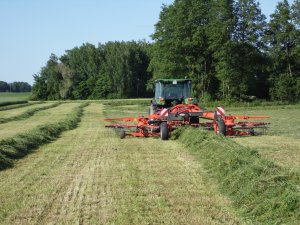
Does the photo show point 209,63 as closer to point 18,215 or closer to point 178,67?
point 178,67

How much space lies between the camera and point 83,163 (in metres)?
11.1

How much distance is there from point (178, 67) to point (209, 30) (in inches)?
212

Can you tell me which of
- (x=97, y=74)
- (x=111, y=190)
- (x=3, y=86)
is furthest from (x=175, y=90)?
(x=3, y=86)

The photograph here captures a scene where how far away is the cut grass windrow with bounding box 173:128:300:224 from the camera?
237 inches

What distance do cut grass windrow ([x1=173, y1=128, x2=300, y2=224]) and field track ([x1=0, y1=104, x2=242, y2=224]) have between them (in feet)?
0.84

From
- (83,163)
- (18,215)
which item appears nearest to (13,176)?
(83,163)

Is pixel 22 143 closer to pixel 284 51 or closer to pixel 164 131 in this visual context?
pixel 164 131

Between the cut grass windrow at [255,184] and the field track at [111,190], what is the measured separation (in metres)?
0.26

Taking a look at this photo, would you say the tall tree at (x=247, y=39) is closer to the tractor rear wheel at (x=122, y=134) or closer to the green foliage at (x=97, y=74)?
the tractor rear wheel at (x=122, y=134)

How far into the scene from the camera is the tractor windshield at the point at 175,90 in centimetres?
1941

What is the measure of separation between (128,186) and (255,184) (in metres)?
2.36

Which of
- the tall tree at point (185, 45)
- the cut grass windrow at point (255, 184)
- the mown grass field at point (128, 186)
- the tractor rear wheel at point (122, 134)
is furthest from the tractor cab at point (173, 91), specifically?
the tall tree at point (185, 45)

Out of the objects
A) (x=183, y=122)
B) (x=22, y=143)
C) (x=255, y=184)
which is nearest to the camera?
(x=255, y=184)

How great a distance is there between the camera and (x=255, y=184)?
23.5 ft
